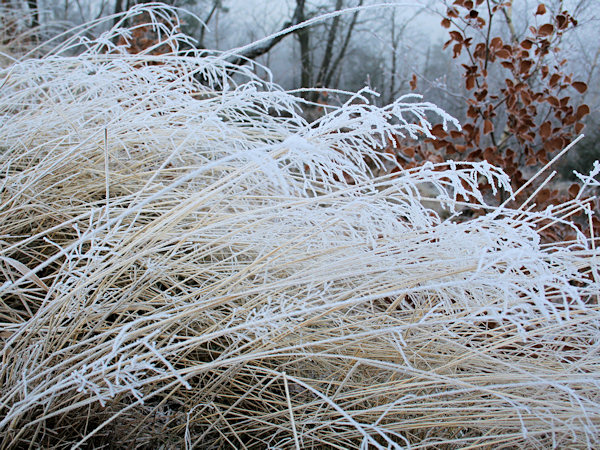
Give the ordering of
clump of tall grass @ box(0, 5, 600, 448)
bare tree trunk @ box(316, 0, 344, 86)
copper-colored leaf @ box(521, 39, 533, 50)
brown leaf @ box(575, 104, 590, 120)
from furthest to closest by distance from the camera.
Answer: bare tree trunk @ box(316, 0, 344, 86), copper-colored leaf @ box(521, 39, 533, 50), brown leaf @ box(575, 104, 590, 120), clump of tall grass @ box(0, 5, 600, 448)

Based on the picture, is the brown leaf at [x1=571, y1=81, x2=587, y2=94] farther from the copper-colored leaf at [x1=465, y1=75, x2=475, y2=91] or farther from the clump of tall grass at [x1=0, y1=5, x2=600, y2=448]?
the clump of tall grass at [x1=0, y1=5, x2=600, y2=448]

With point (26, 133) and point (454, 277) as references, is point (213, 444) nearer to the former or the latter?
point (454, 277)

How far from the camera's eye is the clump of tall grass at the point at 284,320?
21.5 inches

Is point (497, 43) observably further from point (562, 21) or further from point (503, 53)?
point (562, 21)

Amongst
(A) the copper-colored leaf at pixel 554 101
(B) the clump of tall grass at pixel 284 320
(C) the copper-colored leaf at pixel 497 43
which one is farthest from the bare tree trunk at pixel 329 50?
(B) the clump of tall grass at pixel 284 320

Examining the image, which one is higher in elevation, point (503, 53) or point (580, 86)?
point (503, 53)

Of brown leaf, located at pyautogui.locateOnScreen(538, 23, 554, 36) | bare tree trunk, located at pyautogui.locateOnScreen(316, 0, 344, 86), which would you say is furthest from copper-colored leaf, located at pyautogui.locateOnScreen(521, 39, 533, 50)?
bare tree trunk, located at pyautogui.locateOnScreen(316, 0, 344, 86)

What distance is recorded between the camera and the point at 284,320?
667 millimetres

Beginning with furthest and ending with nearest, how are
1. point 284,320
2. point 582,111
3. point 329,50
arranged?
point 329,50 → point 582,111 → point 284,320

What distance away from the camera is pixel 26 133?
933mm

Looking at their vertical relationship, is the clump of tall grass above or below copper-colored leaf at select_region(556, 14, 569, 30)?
below

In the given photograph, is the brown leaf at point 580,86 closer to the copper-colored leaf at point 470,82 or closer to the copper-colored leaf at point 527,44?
the copper-colored leaf at point 527,44

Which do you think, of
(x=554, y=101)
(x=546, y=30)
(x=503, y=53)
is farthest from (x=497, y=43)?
(x=554, y=101)

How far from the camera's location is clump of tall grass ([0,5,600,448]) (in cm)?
55
